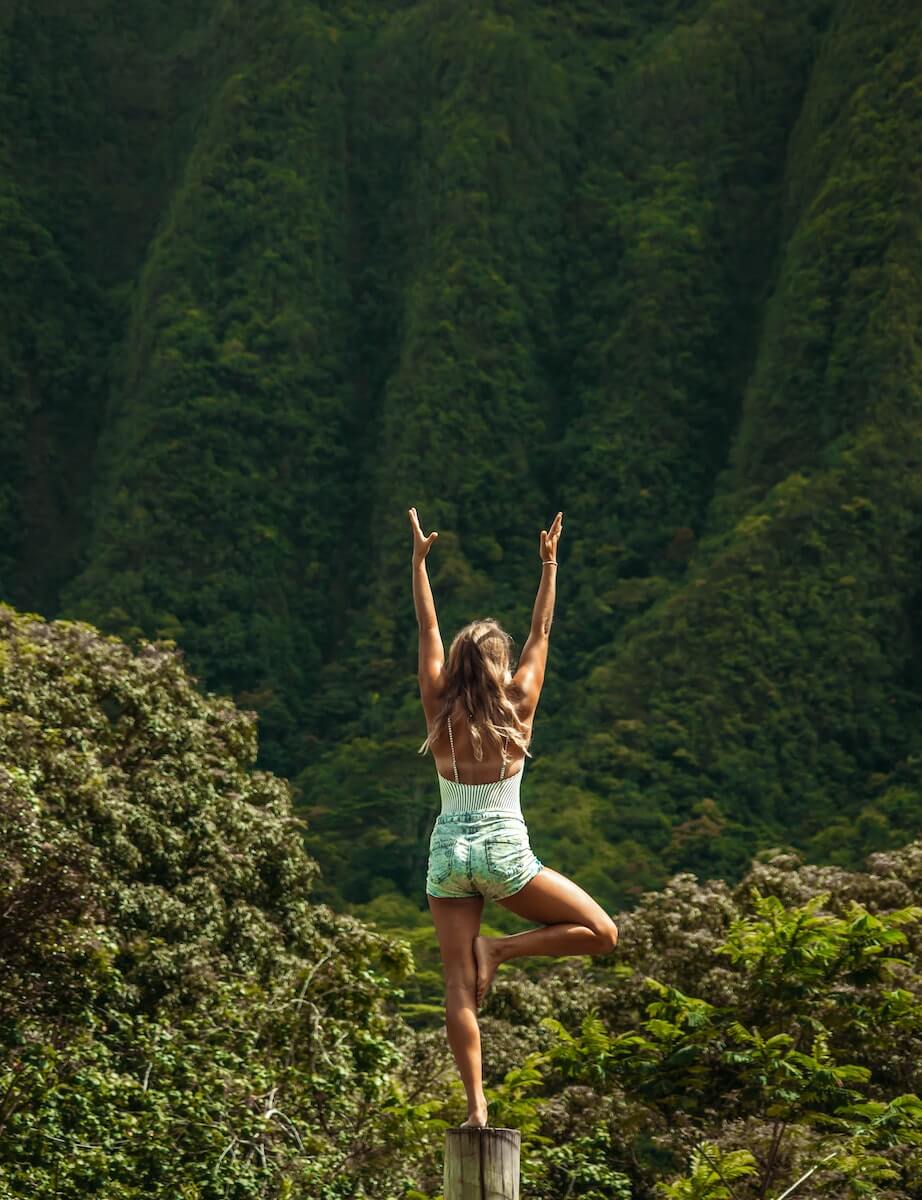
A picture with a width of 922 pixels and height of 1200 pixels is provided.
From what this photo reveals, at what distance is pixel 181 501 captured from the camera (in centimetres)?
5572

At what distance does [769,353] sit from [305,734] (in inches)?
651

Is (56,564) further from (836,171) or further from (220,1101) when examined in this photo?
(220,1101)

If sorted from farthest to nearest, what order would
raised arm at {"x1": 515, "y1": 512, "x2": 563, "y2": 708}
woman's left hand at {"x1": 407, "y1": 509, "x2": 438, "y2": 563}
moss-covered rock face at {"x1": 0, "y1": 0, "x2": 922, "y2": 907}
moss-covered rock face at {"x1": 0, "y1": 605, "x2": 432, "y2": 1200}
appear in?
moss-covered rock face at {"x1": 0, "y1": 0, "x2": 922, "y2": 907} < moss-covered rock face at {"x1": 0, "y1": 605, "x2": 432, "y2": 1200} < woman's left hand at {"x1": 407, "y1": 509, "x2": 438, "y2": 563} < raised arm at {"x1": 515, "y1": 512, "x2": 563, "y2": 708}

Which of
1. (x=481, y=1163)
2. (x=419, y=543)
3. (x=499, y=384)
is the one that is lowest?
(x=481, y=1163)

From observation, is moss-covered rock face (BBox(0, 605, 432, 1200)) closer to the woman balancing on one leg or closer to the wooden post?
Answer: the woman balancing on one leg

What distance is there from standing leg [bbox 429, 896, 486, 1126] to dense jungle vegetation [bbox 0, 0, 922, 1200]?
42.5 feet

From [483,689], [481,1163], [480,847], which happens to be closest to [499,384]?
[483,689]

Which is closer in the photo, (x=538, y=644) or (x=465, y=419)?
(x=538, y=644)

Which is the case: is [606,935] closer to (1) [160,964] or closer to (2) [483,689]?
(2) [483,689]

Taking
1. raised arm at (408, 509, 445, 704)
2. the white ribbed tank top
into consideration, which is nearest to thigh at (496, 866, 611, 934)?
the white ribbed tank top

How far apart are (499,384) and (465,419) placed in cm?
168

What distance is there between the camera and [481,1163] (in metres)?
5.92

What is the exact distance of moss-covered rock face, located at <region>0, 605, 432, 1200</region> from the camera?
1341cm

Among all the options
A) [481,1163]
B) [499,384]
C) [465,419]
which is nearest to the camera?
[481,1163]
